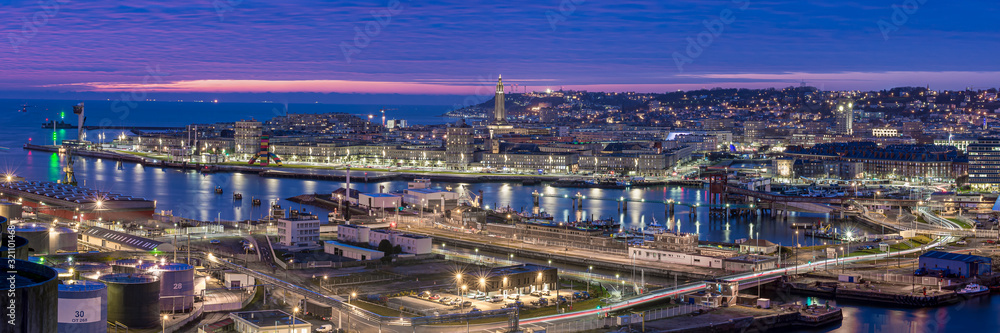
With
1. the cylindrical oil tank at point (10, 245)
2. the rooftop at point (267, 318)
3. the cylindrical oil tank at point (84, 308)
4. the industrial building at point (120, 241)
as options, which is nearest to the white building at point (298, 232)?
the industrial building at point (120, 241)

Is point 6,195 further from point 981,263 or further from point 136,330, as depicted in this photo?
point 981,263

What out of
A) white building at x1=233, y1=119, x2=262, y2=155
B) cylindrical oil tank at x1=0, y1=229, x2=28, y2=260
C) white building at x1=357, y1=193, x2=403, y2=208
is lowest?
white building at x1=357, y1=193, x2=403, y2=208

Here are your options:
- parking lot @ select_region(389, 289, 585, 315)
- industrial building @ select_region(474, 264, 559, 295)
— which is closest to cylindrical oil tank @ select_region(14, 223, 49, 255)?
parking lot @ select_region(389, 289, 585, 315)

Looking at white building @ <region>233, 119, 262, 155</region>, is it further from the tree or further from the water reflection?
the tree

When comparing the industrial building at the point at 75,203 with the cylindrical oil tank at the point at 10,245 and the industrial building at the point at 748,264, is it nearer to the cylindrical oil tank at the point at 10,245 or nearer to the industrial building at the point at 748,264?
the industrial building at the point at 748,264

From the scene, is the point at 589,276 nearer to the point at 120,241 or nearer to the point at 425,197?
the point at 120,241

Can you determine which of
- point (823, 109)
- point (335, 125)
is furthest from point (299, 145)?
point (823, 109)

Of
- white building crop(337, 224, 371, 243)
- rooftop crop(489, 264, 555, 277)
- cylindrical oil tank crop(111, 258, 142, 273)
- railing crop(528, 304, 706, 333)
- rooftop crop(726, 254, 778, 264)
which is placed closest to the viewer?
railing crop(528, 304, 706, 333)
